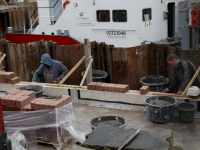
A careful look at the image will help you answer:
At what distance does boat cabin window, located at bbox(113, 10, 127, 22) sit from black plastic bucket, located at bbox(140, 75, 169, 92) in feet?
11.1

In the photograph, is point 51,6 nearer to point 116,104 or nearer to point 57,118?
point 116,104

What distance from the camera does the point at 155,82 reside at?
9727 mm

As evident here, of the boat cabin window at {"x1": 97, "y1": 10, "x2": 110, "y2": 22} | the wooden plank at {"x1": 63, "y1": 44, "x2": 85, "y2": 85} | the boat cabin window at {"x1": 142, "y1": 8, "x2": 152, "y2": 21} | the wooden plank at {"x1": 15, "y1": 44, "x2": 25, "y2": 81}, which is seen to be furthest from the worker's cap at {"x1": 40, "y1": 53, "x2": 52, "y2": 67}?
the boat cabin window at {"x1": 142, "y1": 8, "x2": 152, "y2": 21}

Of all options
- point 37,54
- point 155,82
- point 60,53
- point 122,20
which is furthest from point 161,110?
point 37,54

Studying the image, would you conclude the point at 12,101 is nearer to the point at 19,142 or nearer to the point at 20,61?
the point at 19,142

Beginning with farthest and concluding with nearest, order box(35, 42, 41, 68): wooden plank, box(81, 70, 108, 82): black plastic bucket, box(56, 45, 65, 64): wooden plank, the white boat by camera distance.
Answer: the white boat → box(35, 42, 41, 68): wooden plank → box(56, 45, 65, 64): wooden plank → box(81, 70, 108, 82): black plastic bucket

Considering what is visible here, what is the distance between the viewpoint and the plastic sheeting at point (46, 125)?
242 inches

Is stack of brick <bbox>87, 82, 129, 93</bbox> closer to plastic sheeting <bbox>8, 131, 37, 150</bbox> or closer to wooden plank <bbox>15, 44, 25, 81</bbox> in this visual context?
plastic sheeting <bbox>8, 131, 37, 150</bbox>

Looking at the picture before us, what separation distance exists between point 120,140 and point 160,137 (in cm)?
57

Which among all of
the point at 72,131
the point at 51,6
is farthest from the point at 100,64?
the point at 51,6

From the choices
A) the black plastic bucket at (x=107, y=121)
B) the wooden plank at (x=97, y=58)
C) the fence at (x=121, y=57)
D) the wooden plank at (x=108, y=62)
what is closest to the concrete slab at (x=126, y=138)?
the black plastic bucket at (x=107, y=121)

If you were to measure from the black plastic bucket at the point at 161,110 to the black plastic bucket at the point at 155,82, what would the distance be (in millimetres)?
1754

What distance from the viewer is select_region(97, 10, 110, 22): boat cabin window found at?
495 inches

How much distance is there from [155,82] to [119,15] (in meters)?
3.82
